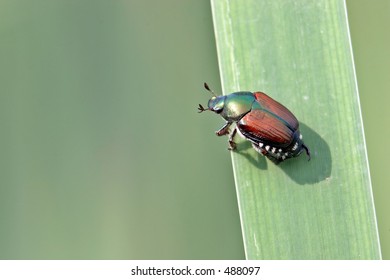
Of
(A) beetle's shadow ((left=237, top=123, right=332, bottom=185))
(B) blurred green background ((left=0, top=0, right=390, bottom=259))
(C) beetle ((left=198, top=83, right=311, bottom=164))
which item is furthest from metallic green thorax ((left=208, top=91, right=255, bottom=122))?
(B) blurred green background ((left=0, top=0, right=390, bottom=259))

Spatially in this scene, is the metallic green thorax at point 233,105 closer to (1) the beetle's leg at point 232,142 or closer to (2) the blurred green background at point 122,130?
(1) the beetle's leg at point 232,142

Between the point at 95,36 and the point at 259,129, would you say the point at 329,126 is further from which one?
the point at 95,36

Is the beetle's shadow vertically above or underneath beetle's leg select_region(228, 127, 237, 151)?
underneath

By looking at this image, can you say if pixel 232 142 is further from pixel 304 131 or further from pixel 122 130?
pixel 122 130

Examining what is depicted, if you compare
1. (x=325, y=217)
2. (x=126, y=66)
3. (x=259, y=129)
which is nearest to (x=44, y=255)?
(x=126, y=66)

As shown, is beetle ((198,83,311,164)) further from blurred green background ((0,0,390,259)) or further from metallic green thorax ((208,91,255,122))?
blurred green background ((0,0,390,259))
